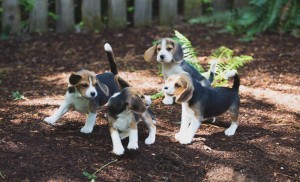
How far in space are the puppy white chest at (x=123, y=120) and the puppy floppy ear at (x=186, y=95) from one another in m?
0.54

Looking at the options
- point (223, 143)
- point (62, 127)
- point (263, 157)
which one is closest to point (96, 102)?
point (62, 127)

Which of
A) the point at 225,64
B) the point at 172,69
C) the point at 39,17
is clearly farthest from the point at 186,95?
the point at 39,17

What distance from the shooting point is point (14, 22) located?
35.0 ft

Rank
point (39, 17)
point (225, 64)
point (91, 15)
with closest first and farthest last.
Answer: point (225, 64), point (39, 17), point (91, 15)

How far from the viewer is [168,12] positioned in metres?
11.5

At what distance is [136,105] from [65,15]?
6.17 metres

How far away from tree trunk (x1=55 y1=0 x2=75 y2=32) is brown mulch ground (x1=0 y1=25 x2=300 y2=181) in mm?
1135

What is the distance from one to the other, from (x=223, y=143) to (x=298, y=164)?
34.1 inches

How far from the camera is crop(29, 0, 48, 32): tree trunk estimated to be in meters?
10.7

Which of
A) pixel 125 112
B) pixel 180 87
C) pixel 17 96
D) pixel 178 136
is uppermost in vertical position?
pixel 180 87

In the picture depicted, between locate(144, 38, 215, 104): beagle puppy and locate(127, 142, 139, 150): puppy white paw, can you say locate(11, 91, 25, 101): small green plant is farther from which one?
locate(127, 142, 139, 150): puppy white paw

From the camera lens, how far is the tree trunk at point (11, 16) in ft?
34.5

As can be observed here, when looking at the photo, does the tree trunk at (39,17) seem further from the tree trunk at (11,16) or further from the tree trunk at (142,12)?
the tree trunk at (142,12)

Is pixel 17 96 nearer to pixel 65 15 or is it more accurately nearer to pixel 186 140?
pixel 186 140
